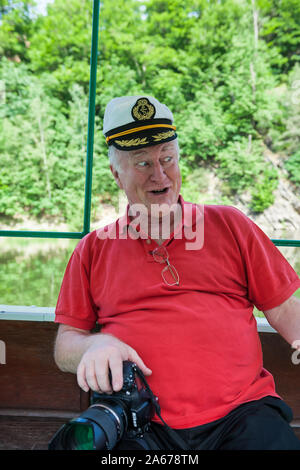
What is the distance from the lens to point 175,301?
1186 millimetres

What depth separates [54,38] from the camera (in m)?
17.1

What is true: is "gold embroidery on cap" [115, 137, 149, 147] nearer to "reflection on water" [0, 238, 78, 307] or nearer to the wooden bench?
the wooden bench

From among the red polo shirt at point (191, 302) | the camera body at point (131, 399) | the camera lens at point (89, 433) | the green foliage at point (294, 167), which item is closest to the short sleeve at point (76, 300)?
the red polo shirt at point (191, 302)

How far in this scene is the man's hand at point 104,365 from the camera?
3.09ft

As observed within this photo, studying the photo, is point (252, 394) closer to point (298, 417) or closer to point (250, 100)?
point (298, 417)

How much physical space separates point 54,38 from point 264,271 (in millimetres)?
18208

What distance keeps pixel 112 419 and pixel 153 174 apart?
0.71 m

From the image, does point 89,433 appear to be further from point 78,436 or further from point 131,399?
point 131,399

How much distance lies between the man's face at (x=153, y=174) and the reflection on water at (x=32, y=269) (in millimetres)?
13942

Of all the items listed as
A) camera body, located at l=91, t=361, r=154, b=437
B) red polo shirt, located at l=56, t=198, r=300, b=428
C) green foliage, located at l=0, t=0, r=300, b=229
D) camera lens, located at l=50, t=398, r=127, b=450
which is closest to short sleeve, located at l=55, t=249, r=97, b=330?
red polo shirt, located at l=56, t=198, r=300, b=428

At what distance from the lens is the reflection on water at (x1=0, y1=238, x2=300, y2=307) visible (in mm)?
15406

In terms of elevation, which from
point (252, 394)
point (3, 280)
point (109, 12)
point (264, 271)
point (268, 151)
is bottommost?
point (3, 280)

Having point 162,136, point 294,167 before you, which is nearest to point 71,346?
point 162,136

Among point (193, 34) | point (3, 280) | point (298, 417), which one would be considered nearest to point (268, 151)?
point (193, 34)
